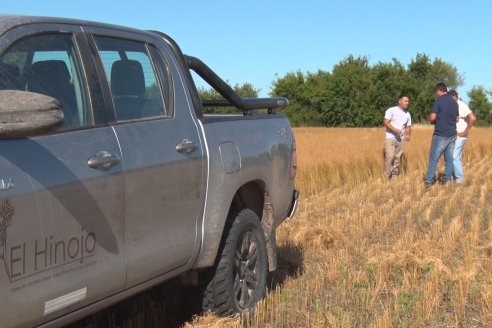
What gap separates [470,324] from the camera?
5.10 metres

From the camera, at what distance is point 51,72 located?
3615mm

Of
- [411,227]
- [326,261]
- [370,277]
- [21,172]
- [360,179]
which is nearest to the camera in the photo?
[21,172]

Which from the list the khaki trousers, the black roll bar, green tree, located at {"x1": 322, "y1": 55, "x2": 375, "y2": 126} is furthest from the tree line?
the black roll bar

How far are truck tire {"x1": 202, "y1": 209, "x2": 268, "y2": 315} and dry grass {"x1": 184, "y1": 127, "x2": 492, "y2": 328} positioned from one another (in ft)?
0.37

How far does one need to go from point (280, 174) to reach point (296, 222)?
3.27m

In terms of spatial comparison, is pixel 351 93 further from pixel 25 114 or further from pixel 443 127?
pixel 25 114

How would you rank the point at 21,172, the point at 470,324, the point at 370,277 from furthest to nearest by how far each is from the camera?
the point at 370,277
the point at 470,324
the point at 21,172

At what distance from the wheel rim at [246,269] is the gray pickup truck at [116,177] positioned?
0.03 ft

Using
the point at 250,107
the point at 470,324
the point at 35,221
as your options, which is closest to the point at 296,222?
the point at 250,107

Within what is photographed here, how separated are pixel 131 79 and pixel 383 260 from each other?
3.21m

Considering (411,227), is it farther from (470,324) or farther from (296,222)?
(470,324)

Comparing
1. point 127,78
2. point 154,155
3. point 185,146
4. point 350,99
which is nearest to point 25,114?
point 154,155

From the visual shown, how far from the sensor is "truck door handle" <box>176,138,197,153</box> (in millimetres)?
4340

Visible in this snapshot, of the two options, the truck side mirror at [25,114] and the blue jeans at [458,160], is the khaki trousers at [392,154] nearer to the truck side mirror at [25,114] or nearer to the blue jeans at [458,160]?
the blue jeans at [458,160]
